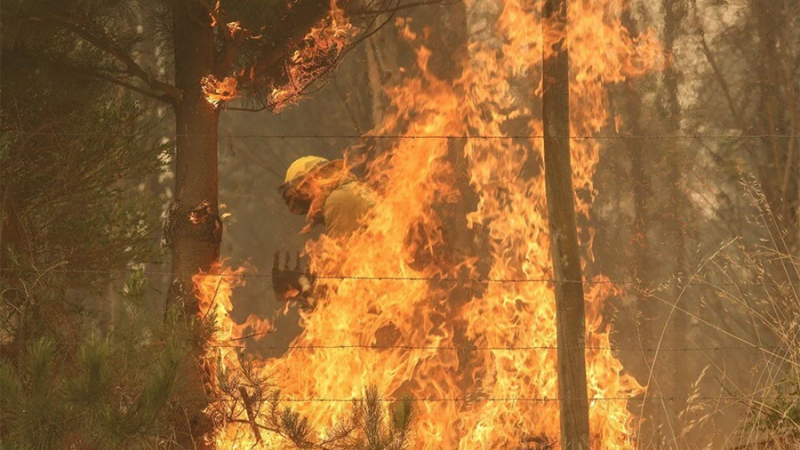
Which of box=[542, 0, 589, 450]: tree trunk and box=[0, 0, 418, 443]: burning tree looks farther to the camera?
box=[542, 0, 589, 450]: tree trunk

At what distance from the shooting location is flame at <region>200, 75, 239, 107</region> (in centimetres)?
643

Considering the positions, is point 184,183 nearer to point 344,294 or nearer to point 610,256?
point 344,294

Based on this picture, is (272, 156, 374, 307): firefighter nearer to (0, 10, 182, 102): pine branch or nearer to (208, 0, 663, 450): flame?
(208, 0, 663, 450): flame

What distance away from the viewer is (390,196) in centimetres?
909

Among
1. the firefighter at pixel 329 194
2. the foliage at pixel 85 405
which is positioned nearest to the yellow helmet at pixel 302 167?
the firefighter at pixel 329 194

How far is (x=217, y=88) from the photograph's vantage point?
6.46 meters

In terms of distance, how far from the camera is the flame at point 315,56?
663cm

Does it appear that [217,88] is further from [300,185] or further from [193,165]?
[300,185]

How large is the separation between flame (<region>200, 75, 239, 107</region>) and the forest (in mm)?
16

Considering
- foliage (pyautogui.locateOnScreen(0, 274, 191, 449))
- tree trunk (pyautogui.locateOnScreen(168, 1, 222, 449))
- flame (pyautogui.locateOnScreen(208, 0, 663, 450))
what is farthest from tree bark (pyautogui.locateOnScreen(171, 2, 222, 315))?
foliage (pyautogui.locateOnScreen(0, 274, 191, 449))

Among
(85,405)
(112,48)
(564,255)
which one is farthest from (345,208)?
(85,405)

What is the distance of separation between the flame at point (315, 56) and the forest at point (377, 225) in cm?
2

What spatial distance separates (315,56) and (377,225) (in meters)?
2.33

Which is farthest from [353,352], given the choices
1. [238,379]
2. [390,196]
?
[238,379]
